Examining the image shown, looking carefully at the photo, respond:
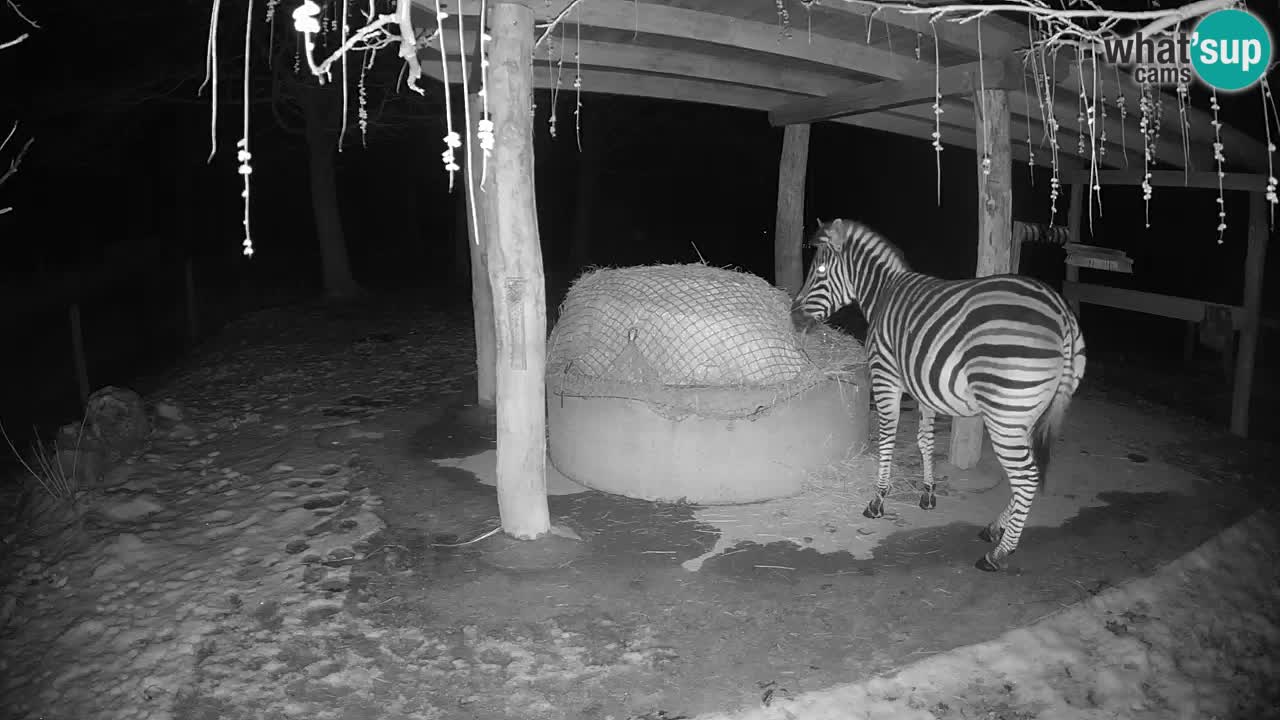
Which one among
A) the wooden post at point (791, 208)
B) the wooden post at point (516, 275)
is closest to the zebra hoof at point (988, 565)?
the wooden post at point (516, 275)

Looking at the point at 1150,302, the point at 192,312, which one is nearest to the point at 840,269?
the point at 1150,302

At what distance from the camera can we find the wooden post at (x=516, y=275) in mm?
4512

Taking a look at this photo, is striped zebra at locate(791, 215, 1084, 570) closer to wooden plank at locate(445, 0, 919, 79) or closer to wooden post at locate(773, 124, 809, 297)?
wooden plank at locate(445, 0, 919, 79)

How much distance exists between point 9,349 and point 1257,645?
14121 mm

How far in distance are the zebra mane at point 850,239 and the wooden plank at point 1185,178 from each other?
1.59m

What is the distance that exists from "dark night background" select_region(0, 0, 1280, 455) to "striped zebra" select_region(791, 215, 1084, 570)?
3938 mm

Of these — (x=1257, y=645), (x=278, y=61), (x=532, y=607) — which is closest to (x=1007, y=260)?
(x=1257, y=645)

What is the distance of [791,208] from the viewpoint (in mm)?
9203

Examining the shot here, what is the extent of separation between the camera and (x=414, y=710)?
3330 mm

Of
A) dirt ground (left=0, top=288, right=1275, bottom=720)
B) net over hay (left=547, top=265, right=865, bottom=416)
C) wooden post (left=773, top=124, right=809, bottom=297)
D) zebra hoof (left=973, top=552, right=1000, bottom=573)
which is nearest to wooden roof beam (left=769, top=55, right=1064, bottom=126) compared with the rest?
wooden post (left=773, top=124, right=809, bottom=297)

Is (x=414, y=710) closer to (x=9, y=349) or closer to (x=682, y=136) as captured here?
(x=9, y=349)

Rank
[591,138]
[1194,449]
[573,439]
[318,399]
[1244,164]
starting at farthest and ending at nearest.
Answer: [591,138]
[318,399]
[1244,164]
[1194,449]
[573,439]

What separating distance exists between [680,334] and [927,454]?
184 cm

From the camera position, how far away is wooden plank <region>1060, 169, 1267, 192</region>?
6.85m
